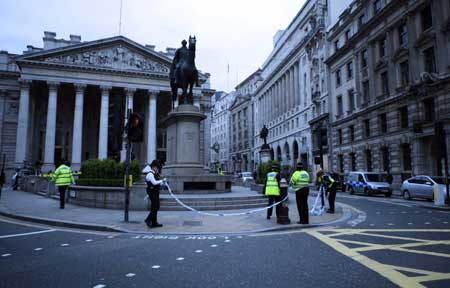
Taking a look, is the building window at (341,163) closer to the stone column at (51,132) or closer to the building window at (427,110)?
the building window at (427,110)

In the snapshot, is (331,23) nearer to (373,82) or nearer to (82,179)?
(373,82)

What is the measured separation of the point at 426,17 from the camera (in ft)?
94.2

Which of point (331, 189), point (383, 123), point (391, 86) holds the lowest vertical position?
point (331, 189)

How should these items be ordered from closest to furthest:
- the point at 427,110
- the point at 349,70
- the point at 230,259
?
the point at 230,259 → the point at 427,110 → the point at 349,70

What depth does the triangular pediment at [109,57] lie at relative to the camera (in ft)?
146

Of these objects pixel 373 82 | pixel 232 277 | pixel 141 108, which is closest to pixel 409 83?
pixel 373 82

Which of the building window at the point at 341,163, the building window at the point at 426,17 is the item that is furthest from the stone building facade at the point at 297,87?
the building window at the point at 426,17

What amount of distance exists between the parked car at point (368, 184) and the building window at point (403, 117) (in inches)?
274

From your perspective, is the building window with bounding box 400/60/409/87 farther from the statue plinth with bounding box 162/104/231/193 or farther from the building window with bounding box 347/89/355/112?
the statue plinth with bounding box 162/104/231/193

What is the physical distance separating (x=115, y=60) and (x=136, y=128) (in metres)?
41.7

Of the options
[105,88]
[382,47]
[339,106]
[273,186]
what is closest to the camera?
[273,186]

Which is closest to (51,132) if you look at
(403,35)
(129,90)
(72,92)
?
(72,92)

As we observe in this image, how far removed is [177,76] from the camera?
18.0 metres

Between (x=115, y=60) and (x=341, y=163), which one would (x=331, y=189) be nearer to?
(x=341, y=163)
